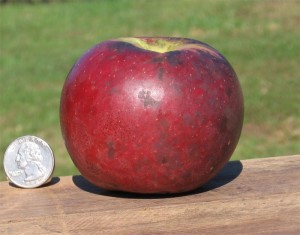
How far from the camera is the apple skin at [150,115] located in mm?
2496

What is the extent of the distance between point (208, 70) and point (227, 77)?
0.09 metres

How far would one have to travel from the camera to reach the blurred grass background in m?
6.93

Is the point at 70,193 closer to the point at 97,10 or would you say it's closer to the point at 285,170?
the point at 285,170

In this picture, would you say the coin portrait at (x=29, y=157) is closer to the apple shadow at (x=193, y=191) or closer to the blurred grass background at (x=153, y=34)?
the apple shadow at (x=193, y=191)

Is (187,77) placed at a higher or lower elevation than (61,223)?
higher

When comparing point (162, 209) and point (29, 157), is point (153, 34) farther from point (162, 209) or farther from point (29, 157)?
point (162, 209)

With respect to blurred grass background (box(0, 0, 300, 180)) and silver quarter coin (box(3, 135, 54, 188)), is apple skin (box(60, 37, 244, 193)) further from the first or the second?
blurred grass background (box(0, 0, 300, 180))

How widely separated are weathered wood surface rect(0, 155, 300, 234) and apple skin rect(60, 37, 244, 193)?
0.08 meters

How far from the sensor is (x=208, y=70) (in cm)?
257

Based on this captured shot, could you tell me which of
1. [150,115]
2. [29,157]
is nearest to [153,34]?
[29,157]

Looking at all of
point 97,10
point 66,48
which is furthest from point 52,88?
point 97,10

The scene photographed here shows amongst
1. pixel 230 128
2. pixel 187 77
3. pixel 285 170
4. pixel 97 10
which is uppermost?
pixel 97 10

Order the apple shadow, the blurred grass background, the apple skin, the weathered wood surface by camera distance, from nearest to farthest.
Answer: the weathered wood surface, the apple skin, the apple shadow, the blurred grass background

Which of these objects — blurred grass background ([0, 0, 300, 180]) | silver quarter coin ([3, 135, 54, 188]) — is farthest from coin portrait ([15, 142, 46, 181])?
blurred grass background ([0, 0, 300, 180])
